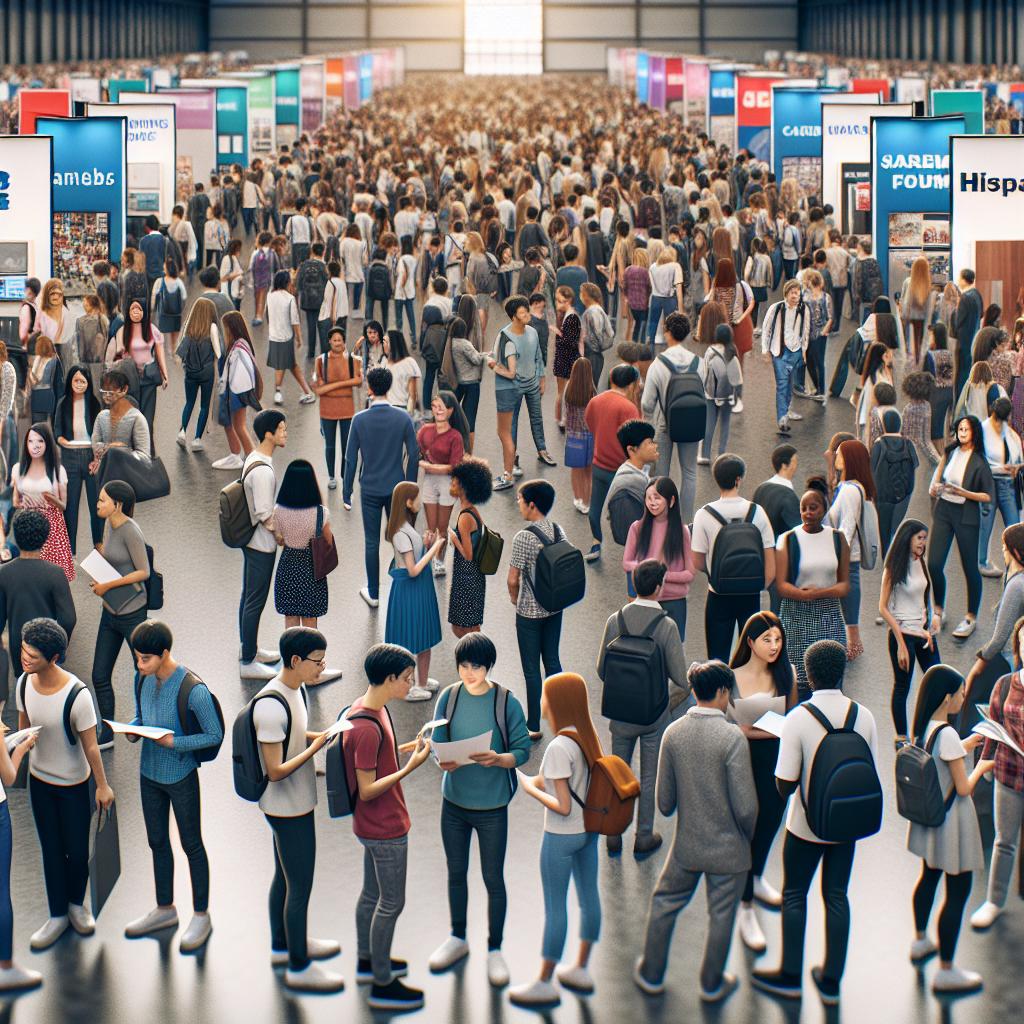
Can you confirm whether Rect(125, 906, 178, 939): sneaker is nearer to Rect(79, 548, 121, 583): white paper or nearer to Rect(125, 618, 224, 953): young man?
Rect(125, 618, 224, 953): young man

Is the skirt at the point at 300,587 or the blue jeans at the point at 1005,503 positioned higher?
the blue jeans at the point at 1005,503

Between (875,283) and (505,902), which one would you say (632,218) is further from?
(505,902)

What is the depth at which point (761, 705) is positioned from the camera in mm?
7043

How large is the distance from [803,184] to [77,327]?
16.9m

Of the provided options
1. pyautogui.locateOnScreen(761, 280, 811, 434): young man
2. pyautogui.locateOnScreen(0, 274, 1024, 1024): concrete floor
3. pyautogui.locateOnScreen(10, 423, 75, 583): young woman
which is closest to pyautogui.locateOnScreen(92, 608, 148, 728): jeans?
pyautogui.locateOnScreen(0, 274, 1024, 1024): concrete floor

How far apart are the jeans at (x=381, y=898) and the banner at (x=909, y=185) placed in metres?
13.6

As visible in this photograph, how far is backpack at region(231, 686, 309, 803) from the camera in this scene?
645 cm

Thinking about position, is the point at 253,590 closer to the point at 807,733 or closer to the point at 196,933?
the point at 196,933

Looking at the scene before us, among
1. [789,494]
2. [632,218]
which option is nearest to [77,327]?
[789,494]

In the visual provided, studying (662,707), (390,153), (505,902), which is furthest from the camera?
(390,153)

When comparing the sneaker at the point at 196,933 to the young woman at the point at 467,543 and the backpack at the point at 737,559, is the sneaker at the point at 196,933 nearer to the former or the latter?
the young woman at the point at 467,543

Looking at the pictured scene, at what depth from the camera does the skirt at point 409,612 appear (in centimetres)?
906

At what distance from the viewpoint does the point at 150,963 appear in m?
6.93

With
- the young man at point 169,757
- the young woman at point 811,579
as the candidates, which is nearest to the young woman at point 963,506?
the young woman at point 811,579
